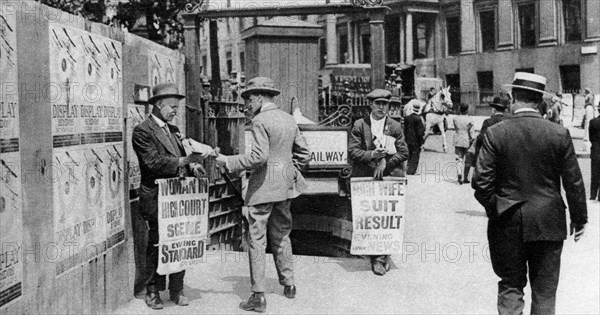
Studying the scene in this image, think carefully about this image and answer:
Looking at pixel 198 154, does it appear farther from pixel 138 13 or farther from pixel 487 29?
pixel 487 29

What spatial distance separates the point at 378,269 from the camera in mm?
7973

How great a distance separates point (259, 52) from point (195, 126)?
2848 millimetres

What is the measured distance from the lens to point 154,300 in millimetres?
6406

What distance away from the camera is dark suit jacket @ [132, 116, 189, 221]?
20.0ft

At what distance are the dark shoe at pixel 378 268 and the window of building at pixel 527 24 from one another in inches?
1180

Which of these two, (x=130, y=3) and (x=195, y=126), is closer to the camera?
(x=195, y=126)

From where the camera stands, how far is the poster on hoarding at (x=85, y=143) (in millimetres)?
5074

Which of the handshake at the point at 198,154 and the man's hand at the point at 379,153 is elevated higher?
the handshake at the point at 198,154

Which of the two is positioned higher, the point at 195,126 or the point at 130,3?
the point at 130,3

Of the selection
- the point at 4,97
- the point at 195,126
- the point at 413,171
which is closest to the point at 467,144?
the point at 413,171

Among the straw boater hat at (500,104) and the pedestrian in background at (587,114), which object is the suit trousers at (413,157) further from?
the straw boater hat at (500,104)

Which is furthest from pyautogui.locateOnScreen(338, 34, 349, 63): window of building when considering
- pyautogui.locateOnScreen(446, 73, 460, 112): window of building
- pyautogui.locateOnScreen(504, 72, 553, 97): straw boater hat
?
pyautogui.locateOnScreen(504, 72, 553, 97): straw boater hat

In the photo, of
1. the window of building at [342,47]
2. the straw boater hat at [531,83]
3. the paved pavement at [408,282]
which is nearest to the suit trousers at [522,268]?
the straw boater hat at [531,83]

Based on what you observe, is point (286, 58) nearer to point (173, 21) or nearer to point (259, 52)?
point (259, 52)
